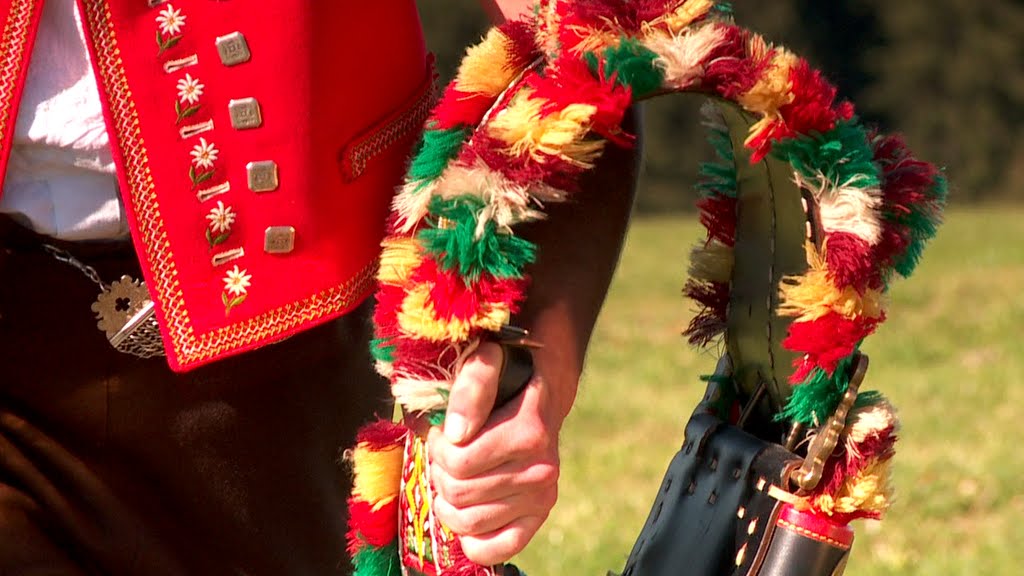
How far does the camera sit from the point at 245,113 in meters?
1.48

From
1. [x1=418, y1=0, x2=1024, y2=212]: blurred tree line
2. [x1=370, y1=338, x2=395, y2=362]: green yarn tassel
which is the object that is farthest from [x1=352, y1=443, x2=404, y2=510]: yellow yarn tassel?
[x1=418, y1=0, x2=1024, y2=212]: blurred tree line

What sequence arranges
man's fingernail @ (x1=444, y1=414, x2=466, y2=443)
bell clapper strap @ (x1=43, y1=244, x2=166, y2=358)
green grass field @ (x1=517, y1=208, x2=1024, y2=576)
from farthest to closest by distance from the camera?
green grass field @ (x1=517, y1=208, x2=1024, y2=576) → bell clapper strap @ (x1=43, y1=244, x2=166, y2=358) → man's fingernail @ (x1=444, y1=414, x2=466, y2=443)

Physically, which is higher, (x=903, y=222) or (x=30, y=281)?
(x=903, y=222)

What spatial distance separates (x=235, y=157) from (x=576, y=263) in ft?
1.18

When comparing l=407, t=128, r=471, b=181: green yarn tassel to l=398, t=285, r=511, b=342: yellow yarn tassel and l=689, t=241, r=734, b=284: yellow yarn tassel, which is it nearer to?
l=398, t=285, r=511, b=342: yellow yarn tassel

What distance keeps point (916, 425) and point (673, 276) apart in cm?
452

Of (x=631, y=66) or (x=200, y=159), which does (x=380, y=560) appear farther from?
(x=631, y=66)

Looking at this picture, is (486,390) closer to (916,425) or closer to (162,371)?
(162,371)

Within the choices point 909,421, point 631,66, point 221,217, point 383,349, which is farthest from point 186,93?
point 909,421

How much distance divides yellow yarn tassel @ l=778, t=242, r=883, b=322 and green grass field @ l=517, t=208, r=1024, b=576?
2.86 feet

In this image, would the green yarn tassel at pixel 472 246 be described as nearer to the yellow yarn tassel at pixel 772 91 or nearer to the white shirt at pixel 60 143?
the yellow yarn tassel at pixel 772 91

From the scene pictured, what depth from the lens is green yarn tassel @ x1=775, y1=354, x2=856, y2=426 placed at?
53.7 inches

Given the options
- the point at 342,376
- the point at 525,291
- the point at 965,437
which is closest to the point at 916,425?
the point at 965,437

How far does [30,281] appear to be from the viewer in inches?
60.6
